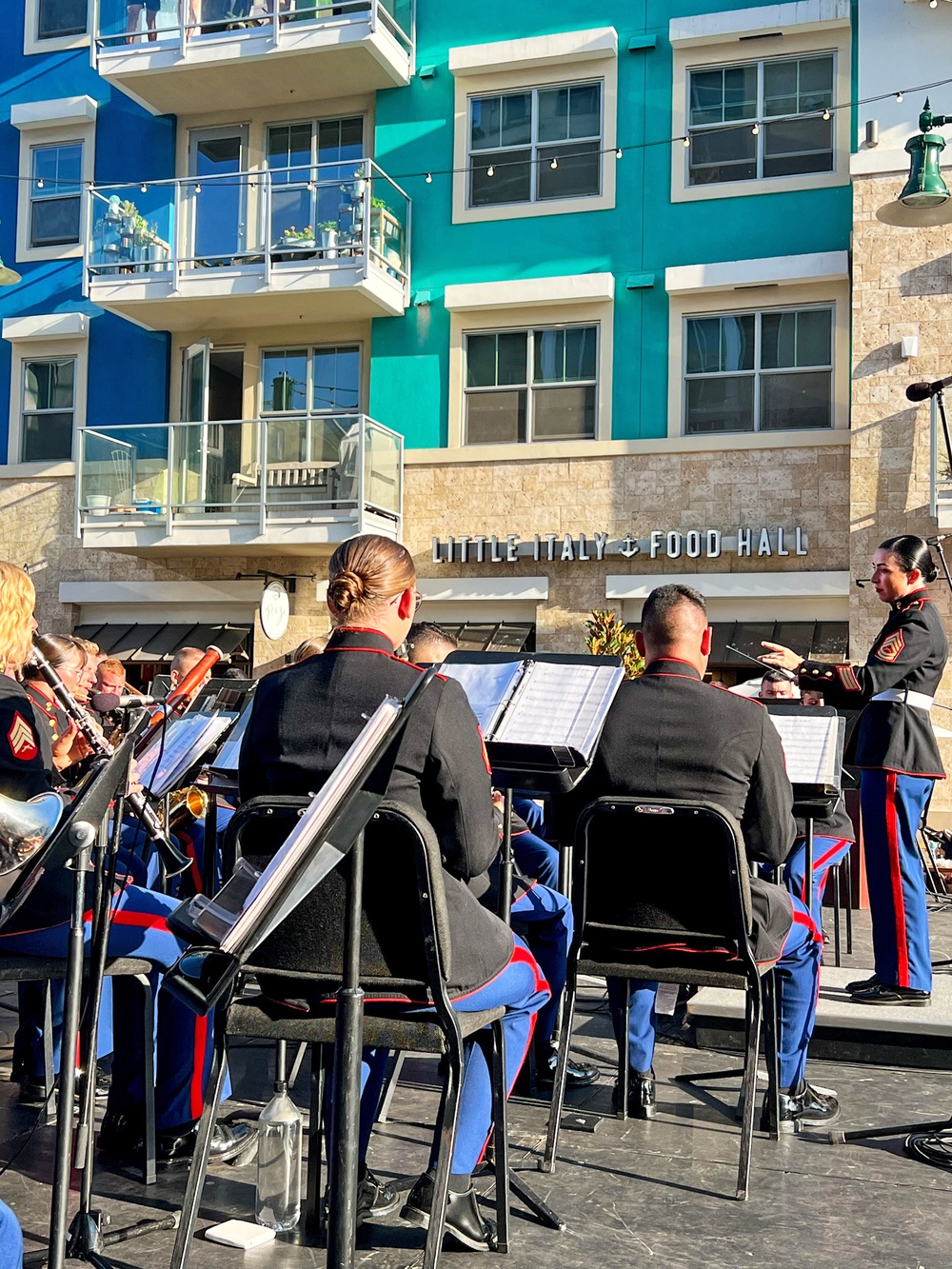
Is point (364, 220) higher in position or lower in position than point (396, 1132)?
higher

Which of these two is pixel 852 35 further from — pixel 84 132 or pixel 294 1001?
pixel 294 1001

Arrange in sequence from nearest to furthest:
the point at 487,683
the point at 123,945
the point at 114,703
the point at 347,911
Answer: the point at 347,911
the point at 123,945
the point at 114,703
the point at 487,683

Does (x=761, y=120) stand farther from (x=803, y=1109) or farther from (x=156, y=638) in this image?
(x=803, y=1109)

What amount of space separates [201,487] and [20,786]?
12938 millimetres

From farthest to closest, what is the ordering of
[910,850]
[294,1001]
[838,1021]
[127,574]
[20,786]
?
1. [127,574]
2. [910,850]
3. [838,1021]
4. [20,786]
5. [294,1001]

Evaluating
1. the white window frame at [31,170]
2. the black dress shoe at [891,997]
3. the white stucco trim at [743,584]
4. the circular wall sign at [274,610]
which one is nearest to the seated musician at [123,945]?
the black dress shoe at [891,997]

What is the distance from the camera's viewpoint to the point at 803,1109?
443 centimetres

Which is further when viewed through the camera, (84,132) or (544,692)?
(84,132)

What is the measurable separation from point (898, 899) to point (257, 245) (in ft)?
42.2

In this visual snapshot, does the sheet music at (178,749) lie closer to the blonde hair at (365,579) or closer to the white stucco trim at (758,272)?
the blonde hair at (365,579)

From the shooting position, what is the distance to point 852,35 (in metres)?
15.0

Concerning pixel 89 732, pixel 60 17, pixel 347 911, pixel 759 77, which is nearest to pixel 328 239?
pixel 759 77

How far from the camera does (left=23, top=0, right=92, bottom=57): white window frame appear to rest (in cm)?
1803

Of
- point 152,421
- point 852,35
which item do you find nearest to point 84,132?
point 152,421
